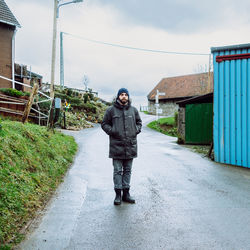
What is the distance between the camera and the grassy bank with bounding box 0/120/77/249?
10.4ft

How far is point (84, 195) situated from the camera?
4.79 meters

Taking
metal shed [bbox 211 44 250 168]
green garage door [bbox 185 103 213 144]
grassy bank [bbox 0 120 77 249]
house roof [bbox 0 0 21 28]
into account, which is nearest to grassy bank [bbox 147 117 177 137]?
green garage door [bbox 185 103 213 144]

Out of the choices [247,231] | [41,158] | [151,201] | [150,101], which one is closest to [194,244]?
[247,231]

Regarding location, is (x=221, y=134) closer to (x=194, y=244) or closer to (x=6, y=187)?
(x=194, y=244)

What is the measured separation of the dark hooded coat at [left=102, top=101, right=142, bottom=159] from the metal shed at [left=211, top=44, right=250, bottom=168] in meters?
5.05

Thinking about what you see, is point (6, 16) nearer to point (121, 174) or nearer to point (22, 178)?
point (22, 178)

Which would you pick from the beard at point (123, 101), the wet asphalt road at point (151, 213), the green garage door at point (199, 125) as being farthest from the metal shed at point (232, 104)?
the green garage door at point (199, 125)

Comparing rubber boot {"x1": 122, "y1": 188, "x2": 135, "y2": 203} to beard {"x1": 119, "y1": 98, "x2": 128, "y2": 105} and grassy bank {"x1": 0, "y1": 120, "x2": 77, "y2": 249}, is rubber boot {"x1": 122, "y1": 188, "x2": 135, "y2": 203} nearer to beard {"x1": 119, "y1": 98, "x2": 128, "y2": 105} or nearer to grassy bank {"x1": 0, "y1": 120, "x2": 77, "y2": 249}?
grassy bank {"x1": 0, "y1": 120, "x2": 77, "y2": 249}

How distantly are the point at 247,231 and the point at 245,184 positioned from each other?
9.16ft

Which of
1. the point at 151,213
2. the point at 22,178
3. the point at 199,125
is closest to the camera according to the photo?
the point at 151,213

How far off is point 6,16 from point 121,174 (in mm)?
16031

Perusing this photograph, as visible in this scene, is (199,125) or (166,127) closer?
(199,125)

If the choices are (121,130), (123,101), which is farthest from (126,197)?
(123,101)

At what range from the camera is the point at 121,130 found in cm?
443
